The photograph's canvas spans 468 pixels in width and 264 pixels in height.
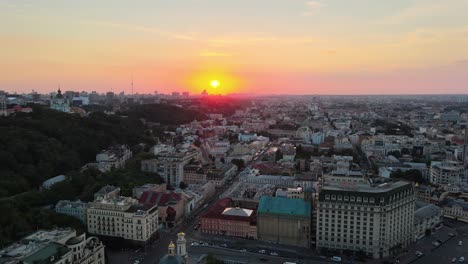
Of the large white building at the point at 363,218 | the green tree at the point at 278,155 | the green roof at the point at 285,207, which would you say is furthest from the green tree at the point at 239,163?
the large white building at the point at 363,218

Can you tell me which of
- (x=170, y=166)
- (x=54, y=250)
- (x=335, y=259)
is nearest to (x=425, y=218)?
(x=335, y=259)

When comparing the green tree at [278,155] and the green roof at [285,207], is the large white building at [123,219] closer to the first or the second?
the green roof at [285,207]

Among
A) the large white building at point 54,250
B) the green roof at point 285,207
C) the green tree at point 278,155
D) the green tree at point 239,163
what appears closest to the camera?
the large white building at point 54,250

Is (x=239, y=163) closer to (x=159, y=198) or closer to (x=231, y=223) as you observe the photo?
(x=159, y=198)

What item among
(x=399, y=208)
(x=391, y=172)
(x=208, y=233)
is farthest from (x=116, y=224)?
(x=391, y=172)

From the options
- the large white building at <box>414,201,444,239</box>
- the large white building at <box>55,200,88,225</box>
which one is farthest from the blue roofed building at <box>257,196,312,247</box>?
the large white building at <box>55,200,88,225</box>

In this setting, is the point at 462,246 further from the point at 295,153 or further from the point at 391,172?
the point at 295,153

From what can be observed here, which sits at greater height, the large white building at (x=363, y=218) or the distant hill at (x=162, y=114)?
the distant hill at (x=162, y=114)

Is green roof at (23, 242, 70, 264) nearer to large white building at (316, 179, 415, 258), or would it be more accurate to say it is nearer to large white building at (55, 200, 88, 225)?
large white building at (55, 200, 88, 225)
